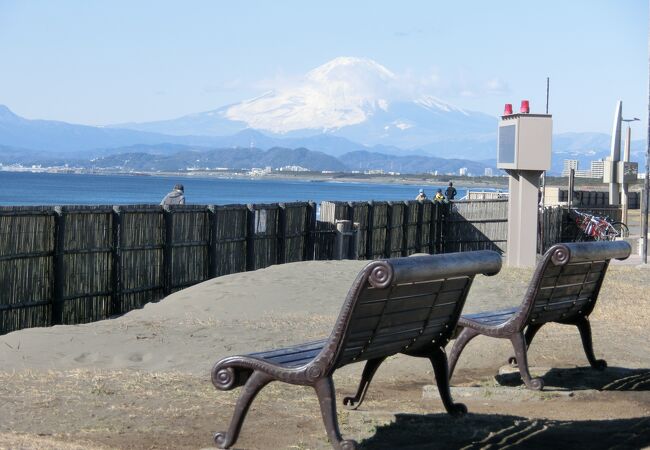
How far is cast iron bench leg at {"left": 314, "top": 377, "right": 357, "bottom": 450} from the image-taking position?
588 centimetres

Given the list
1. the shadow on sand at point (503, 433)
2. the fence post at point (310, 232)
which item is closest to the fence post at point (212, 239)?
the fence post at point (310, 232)

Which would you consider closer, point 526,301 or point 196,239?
point 526,301

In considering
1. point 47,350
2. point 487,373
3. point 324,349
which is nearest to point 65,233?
point 47,350

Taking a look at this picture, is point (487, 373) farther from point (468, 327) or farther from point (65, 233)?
point (65, 233)

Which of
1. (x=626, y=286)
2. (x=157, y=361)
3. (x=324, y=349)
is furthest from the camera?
(x=626, y=286)

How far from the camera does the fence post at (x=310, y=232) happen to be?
21438 mm

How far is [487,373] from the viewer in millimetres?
9734

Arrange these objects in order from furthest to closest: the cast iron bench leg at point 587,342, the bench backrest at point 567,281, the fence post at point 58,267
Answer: the fence post at point 58,267, the cast iron bench leg at point 587,342, the bench backrest at point 567,281

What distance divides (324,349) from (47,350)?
15.9 feet

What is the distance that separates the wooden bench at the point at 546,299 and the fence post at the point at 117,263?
7.74 m

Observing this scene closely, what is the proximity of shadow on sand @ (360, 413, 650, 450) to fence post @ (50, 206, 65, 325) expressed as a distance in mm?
8077

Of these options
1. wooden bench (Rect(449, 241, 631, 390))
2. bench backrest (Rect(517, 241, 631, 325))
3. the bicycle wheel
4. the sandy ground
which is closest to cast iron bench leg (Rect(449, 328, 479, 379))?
wooden bench (Rect(449, 241, 631, 390))

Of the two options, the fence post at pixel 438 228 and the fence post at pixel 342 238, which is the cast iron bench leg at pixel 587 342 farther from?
the fence post at pixel 438 228

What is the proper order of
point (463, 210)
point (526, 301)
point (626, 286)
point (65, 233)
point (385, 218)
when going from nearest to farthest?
point (526, 301) < point (65, 233) < point (626, 286) < point (385, 218) < point (463, 210)
